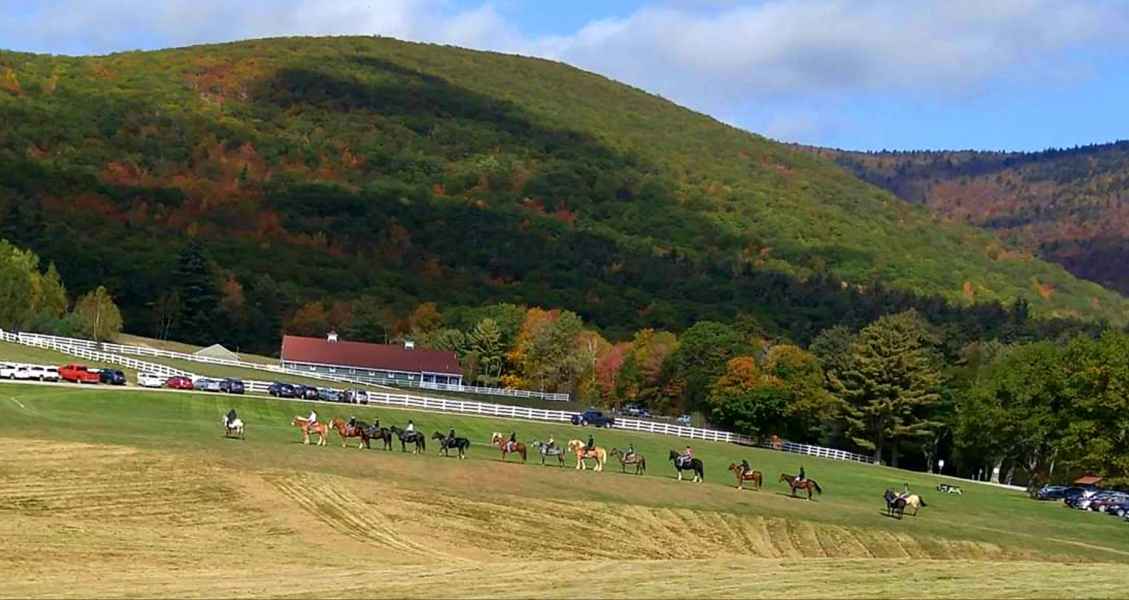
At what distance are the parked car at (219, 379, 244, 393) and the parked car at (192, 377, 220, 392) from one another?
25 centimetres

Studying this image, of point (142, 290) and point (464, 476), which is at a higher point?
point (142, 290)

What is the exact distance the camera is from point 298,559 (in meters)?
33.3

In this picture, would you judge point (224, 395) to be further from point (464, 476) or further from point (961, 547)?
point (961, 547)

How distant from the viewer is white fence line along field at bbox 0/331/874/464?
88.6m

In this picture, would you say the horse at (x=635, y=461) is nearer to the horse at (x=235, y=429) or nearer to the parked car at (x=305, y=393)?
the horse at (x=235, y=429)

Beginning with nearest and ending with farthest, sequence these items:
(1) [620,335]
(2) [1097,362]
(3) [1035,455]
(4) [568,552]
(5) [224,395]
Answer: (4) [568,552], (5) [224,395], (2) [1097,362], (3) [1035,455], (1) [620,335]

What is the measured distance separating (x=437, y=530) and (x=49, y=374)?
4289cm

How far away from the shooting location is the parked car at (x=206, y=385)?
265 feet

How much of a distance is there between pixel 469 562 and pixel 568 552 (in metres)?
4.22

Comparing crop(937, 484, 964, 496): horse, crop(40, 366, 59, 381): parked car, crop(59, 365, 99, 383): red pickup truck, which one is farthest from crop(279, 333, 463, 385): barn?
crop(937, 484, 964, 496): horse

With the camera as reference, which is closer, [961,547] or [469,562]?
[469,562]

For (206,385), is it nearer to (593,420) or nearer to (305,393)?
(305,393)

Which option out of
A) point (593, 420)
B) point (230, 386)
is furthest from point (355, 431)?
point (593, 420)

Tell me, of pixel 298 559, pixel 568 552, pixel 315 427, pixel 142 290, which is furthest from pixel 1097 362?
pixel 142 290
